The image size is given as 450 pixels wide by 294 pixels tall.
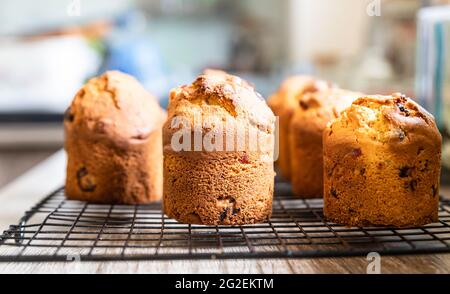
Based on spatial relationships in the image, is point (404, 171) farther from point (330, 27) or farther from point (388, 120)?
point (330, 27)

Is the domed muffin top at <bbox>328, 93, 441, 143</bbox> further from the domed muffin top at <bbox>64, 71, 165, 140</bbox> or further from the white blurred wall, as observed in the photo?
the white blurred wall

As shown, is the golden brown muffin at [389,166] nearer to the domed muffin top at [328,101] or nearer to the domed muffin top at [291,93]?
the domed muffin top at [328,101]

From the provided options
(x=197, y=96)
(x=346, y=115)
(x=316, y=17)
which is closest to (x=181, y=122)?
(x=197, y=96)

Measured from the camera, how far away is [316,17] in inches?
176

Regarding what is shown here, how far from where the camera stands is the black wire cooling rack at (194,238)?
1.09 metres

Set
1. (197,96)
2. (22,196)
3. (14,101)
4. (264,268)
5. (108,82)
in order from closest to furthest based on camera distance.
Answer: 1. (264,268)
2. (197,96)
3. (108,82)
4. (22,196)
5. (14,101)

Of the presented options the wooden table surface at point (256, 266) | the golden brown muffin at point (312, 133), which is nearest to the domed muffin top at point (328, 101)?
the golden brown muffin at point (312, 133)

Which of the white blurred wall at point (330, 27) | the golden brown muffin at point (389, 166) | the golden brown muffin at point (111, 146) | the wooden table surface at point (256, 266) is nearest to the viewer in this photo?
the wooden table surface at point (256, 266)

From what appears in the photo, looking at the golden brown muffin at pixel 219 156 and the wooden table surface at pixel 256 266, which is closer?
the wooden table surface at pixel 256 266

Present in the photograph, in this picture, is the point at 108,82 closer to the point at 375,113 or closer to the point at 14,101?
the point at 375,113

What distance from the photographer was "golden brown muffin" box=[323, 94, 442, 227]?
1271 mm

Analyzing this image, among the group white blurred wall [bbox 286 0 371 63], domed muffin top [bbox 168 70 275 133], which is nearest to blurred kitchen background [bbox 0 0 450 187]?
white blurred wall [bbox 286 0 371 63]

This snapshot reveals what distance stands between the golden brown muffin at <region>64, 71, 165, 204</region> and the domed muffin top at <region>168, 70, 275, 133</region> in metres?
0.26

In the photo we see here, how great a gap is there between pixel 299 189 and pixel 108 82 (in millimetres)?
636
